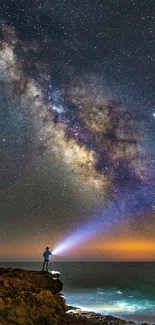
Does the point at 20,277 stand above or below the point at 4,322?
above

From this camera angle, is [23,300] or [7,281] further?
[7,281]

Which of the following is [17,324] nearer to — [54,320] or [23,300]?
[23,300]

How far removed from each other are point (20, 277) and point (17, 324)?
666 cm

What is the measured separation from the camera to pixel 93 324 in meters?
22.0

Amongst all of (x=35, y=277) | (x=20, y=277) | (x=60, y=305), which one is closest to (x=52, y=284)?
(x=35, y=277)

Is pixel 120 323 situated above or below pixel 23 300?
below

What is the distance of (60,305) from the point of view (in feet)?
64.7

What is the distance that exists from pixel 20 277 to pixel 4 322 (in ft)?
22.8

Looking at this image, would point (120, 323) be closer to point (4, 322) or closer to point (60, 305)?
point (60, 305)

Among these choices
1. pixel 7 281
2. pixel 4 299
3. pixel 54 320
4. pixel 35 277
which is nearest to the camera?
pixel 4 299

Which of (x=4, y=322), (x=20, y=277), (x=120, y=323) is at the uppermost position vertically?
(x=20, y=277)

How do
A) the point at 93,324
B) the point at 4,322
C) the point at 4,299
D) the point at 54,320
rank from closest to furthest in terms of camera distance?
the point at 4,322
the point at 4,299
the point at 54,320
the point at 93,324

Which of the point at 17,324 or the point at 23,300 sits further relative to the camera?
the point at 23,300

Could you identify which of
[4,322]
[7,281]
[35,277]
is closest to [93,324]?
[35,277]
